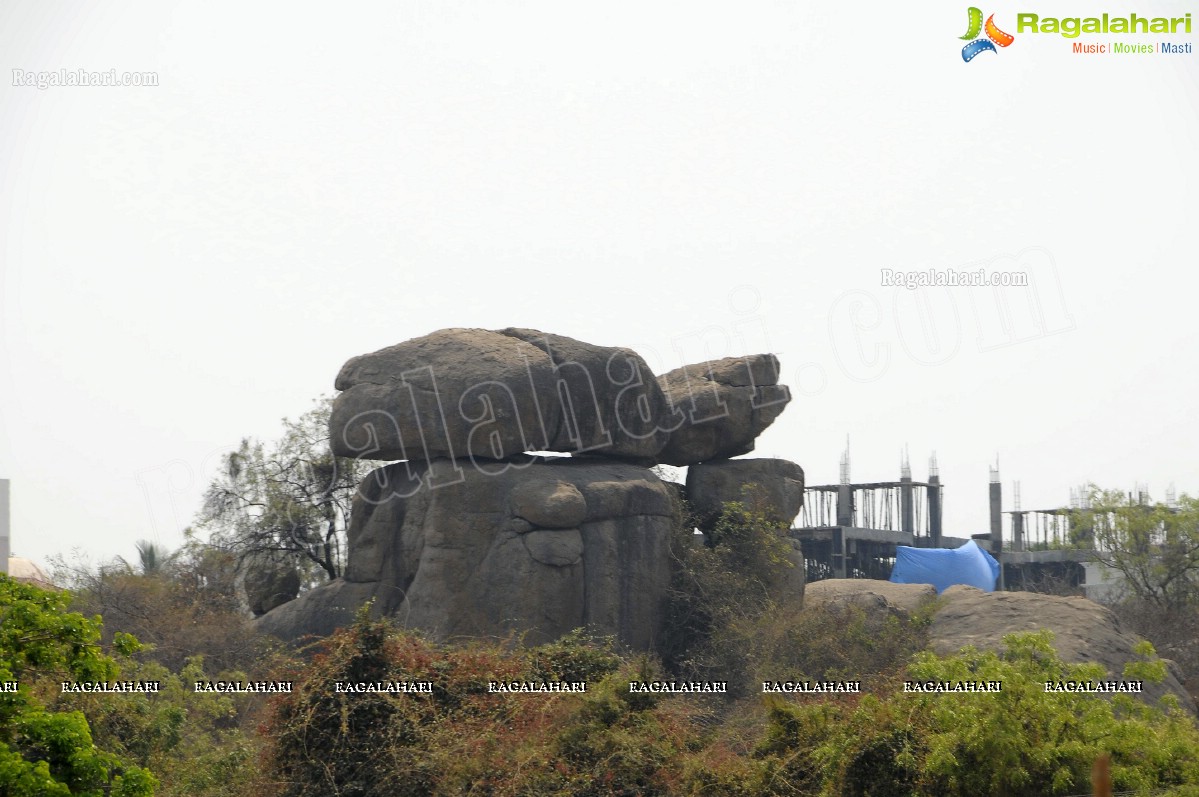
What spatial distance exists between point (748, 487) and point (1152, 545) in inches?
406

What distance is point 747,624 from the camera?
2077cm

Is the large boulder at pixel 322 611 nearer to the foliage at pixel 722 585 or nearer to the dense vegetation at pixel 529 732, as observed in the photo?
the dense vegetation at pixel 529 732

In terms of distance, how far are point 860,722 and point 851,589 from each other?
12072 millimetres

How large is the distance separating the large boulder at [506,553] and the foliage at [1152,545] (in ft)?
39.5

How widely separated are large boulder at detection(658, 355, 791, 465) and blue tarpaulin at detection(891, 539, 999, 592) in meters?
9.43

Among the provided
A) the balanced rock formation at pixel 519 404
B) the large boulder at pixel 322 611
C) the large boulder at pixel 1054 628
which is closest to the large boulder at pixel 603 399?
the balanced rock formation at pixel 519 404

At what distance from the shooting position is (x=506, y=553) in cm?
2028

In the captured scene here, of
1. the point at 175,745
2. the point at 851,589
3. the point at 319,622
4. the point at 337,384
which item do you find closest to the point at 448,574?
the point at 319,622

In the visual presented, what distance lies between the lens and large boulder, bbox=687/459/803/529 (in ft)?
78.6

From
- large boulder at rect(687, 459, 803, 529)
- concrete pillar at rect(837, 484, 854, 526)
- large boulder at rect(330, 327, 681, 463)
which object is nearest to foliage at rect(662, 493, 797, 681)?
large boulder at rect(687, 459, 803, 529)

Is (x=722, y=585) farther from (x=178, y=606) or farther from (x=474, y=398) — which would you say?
(x=178, y=606)

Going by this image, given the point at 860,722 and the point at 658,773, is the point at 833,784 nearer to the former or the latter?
the point at 860,722

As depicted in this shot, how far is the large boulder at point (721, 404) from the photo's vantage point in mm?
24266

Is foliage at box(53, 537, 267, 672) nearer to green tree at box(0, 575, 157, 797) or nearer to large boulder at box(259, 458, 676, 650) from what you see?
large boulder at box(259, 458, 676, 650)
